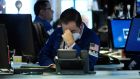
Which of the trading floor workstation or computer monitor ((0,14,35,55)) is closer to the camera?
the trading floor workstation

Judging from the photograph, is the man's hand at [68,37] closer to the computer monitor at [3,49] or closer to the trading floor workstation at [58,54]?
the trading floor workstation at [58,54]

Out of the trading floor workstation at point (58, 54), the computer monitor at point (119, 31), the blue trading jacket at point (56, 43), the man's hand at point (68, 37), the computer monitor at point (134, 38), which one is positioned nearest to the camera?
the trading floor workstation at point (58, 54)

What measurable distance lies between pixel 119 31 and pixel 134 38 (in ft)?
1.91

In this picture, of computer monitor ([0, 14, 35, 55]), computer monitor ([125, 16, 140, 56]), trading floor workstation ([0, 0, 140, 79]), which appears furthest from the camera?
computer monitor ([125, 16, 140, 56])

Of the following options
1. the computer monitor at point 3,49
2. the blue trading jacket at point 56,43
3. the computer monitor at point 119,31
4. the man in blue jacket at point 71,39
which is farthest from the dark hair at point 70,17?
the computer monitor at point 119,31

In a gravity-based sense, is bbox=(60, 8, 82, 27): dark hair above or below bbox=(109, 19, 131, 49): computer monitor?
above

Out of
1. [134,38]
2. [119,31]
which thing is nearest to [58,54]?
[134,38]

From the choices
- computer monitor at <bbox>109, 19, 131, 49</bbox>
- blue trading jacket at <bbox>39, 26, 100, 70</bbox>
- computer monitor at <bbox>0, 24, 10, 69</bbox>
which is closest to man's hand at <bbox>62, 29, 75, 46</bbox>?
blue trading jacket at <bbox>39, 26, 100, 70</bbox>

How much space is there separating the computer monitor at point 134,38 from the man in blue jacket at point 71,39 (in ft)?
4.84

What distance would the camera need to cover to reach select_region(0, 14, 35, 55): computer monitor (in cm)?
387

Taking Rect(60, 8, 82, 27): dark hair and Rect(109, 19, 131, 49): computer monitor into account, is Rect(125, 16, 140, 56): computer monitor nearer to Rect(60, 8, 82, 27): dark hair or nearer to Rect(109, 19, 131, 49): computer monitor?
Rect(109, 19, 131, 49): computer monitor

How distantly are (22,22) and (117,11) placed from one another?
6.39m

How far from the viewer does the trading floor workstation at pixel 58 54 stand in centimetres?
291

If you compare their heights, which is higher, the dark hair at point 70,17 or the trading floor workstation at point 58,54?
the dark hair at point 70,17
